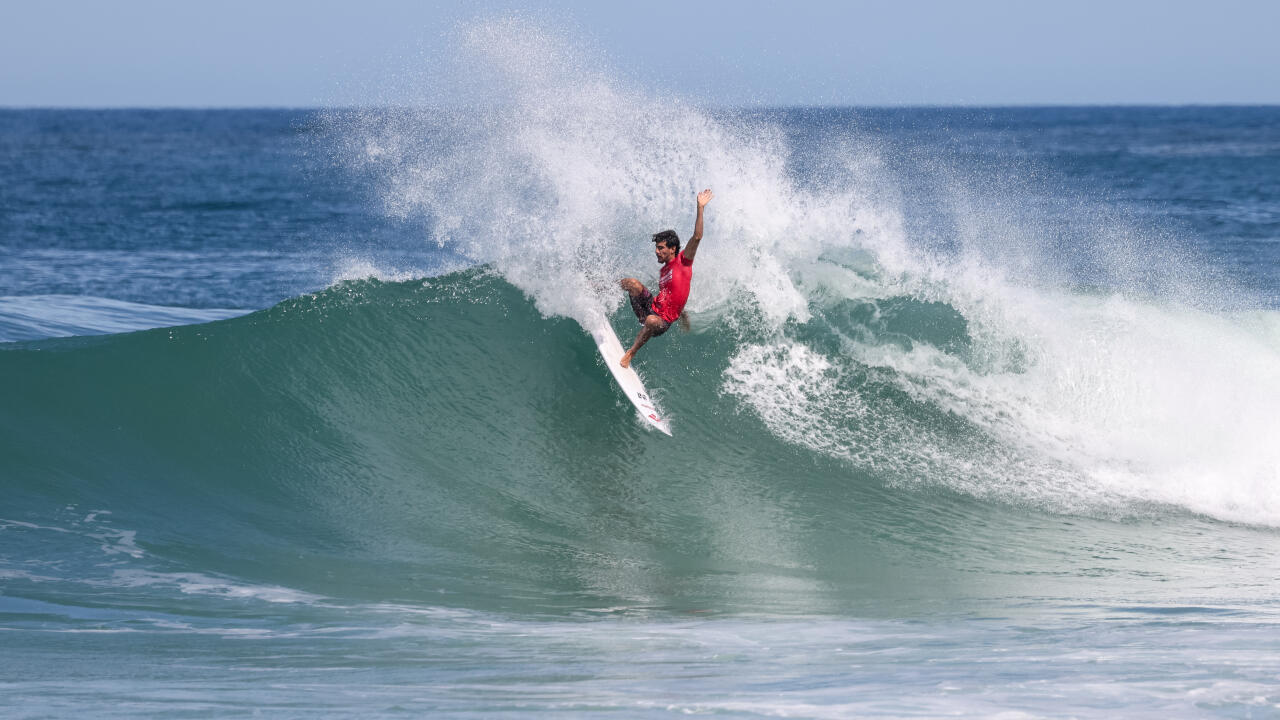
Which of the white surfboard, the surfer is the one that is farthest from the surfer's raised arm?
the white surfboard

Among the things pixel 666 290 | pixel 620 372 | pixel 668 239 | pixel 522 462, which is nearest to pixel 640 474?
pixel 522 462

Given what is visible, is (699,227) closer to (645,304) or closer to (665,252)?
(665,252)

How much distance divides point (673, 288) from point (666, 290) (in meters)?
0.06

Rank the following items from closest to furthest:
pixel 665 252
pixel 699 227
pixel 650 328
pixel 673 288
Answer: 1. pixel 699 227
2. pixel 665 252
3. pixel 673 288
4. pixel 650 328

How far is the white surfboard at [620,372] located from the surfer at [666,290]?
0.32 meters

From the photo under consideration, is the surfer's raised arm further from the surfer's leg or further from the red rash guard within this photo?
the surfer's leg

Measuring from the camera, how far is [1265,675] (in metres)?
4.61

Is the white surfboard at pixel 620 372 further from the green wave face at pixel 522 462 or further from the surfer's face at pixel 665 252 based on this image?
the surfer's face at pixel 665 252

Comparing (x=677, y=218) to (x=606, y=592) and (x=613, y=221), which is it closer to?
(x=613, y=221)

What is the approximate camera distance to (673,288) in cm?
832

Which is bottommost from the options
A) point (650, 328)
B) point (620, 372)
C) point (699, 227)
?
point (620, 372)

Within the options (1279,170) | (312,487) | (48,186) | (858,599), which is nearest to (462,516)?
(312,487)

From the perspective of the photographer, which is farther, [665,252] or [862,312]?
[862,312]

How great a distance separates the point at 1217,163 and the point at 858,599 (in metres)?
47.0
